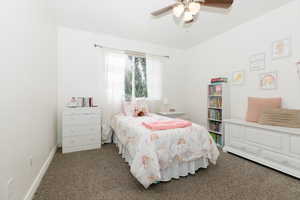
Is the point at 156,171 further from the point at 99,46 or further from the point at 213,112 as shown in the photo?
the point at 99,46

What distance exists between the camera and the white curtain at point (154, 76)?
375cm

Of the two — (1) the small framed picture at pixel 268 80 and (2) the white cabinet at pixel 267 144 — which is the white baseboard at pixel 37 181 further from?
(1) the small framed picture at pixel 268 80

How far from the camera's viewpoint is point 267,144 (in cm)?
205

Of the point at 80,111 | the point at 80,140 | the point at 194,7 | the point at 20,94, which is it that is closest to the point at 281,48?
the point at 194,7

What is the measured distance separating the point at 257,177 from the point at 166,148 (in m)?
1.28

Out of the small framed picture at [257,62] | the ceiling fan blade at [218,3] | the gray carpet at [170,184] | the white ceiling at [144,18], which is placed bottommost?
the gray carpet at [170,184]

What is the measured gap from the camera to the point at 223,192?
153cm

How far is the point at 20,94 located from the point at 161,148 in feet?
5.07

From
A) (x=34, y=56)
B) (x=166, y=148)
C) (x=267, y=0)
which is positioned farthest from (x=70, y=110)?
(x=267, y=0)

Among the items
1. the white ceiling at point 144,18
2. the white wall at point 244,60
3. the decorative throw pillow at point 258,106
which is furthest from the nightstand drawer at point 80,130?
the decorative throw pillow at point 258,106

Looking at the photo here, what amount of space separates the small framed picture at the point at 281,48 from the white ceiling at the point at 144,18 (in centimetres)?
59

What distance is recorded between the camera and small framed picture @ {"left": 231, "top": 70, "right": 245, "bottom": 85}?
2775 mm

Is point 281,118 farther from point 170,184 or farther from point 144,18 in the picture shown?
point 144,18

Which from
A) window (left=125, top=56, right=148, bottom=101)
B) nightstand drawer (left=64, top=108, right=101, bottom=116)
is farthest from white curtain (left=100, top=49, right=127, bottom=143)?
nightstand drawer (left=64, top=108, right=101, bottom=116)
